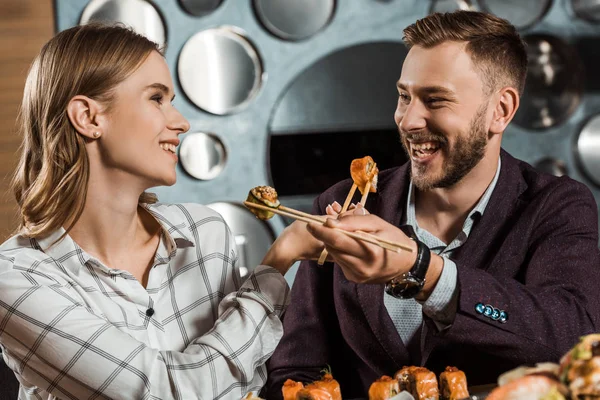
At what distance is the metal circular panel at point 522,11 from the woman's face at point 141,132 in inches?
120

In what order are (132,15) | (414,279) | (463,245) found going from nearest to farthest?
(414,279) < (463,245) < (132,15)

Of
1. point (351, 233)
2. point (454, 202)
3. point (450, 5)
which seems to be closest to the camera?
point (351, 233)

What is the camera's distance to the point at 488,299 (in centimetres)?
151

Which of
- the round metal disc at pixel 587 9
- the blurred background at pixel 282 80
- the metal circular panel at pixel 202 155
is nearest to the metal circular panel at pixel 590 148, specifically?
the blurred background at pixel 282 80

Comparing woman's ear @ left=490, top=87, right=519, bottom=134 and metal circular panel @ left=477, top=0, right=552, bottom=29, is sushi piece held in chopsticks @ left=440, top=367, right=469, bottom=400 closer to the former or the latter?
woman's ear @ left=490, top=87, right=519, bottom=134

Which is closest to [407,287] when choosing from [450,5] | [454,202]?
[454,202]

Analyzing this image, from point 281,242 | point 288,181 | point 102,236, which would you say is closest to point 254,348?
point 281,242

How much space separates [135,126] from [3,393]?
0.66 meters

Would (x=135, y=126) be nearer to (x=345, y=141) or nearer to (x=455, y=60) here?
(x=455, y=60)

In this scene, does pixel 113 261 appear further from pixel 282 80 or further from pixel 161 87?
pixel 282 80

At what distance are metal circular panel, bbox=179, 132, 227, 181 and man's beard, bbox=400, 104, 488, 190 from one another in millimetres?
2279

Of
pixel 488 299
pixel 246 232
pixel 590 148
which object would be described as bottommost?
pixel 246 232

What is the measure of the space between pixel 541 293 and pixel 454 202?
42 centimetres

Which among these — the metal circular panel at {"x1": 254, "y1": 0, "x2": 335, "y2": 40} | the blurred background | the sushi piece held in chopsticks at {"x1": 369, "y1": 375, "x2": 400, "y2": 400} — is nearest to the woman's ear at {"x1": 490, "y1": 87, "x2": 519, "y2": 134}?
the sushi piece held in chopsticks at {"x1": 369, "y1": 375, "x2": 400, "y2": 400}
